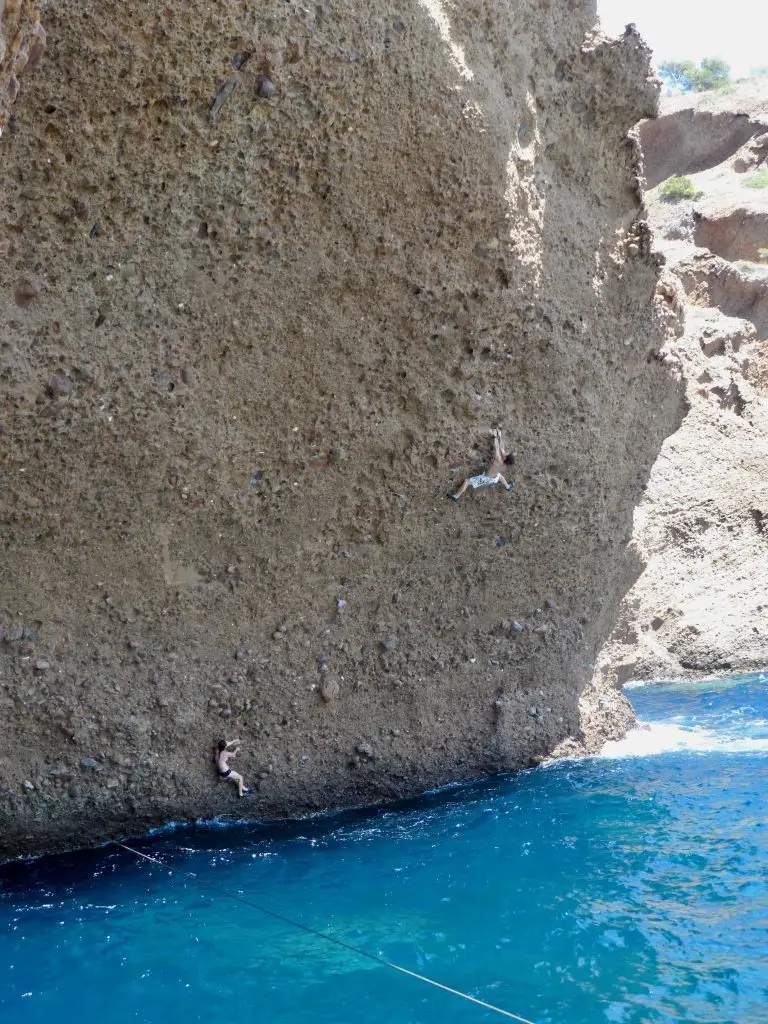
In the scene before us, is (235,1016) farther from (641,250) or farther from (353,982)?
(641,250)

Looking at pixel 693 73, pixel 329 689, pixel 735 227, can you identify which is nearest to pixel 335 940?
pixel 329 689

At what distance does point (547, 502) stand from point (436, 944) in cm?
349

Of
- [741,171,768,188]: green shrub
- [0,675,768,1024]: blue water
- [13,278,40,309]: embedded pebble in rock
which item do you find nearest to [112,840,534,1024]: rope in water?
[0,675,768,1024]: blue water

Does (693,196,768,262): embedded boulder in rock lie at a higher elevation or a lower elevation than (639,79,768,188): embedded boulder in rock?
lower

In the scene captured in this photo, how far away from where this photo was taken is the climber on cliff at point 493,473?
7.07 m

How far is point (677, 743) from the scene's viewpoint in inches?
360

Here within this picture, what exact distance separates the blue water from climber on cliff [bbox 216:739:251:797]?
14.1 inches

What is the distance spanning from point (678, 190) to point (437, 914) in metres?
15.9

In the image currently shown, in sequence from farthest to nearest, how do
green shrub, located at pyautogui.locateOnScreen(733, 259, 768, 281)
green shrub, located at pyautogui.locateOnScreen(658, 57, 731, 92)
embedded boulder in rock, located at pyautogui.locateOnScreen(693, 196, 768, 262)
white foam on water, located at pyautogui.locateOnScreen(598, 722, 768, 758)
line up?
green shrub, located at pyautogui.locateOnScreen(658, 57, 731, 92), embedded boulder in rock, located at pyautogui.locateOnScreen(693, 196, 768, 262), green shrub, located at pyautogui.locateOnScreen(733, 259, 768, 281), white foam on water, located at pyautogui.locateOnScreen(598, 722, 768, 758)

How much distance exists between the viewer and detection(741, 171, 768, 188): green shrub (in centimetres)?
1723

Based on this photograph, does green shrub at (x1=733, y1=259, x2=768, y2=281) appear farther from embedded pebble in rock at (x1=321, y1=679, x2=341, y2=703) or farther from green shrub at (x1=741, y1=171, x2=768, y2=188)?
embedded pebble in rock at (x1=321, y1=679, x2=341, y2=703)

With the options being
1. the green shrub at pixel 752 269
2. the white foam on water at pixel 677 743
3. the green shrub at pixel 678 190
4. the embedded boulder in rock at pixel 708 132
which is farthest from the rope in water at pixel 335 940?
the embedded boulder in rock at pixel 708 132

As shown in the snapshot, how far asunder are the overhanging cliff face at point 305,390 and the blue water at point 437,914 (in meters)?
0.46

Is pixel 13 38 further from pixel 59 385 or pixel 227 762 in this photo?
pixel 227 762
